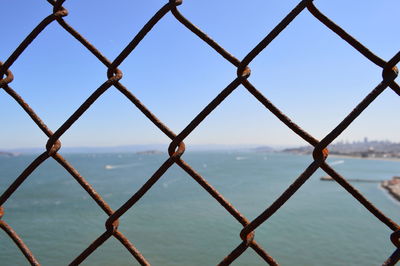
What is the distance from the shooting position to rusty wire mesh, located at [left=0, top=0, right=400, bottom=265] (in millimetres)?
722

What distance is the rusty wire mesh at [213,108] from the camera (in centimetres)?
72

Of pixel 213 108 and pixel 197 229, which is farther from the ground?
pixel 197 229

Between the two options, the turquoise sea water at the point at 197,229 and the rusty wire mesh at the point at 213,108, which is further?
the turquoise sea water at the point at 197,229

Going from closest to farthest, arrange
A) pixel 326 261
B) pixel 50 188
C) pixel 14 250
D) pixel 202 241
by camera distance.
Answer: pixel 326 261, pixel 14 250, pixel 202 241, pixel 50 188

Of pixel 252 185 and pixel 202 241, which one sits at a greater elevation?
pixel 252 185

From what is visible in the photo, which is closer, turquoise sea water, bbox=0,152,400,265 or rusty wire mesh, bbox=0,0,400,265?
rusty wire mesh, bbox=0,0,400,265

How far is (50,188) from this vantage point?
3875 cm

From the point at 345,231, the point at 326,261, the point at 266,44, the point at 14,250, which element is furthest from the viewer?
the point at 345,231

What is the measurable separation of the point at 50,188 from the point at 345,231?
1308 inches

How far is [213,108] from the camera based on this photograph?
0.82 metres

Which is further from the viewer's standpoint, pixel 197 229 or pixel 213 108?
pixel 197 229

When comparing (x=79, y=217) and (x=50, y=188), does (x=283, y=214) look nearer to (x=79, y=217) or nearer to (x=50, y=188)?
(x=79, y=217)

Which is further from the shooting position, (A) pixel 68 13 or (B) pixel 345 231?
(B) pixel 345 231

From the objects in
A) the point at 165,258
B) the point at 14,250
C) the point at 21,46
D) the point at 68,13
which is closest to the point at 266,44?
the point at 68,13
